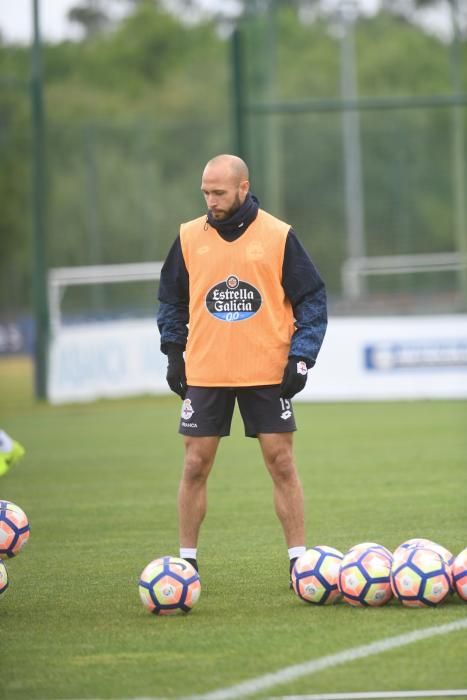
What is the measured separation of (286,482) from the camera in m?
8.01

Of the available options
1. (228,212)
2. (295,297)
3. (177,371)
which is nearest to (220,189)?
(228,212)

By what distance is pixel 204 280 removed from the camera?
25.8 ft

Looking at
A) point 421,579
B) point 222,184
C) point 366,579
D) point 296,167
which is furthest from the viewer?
point 296,167

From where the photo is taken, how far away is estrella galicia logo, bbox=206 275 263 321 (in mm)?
7852

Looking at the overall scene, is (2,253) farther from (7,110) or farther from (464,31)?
(464,31)

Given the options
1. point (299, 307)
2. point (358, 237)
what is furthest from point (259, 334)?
point (358, 237)

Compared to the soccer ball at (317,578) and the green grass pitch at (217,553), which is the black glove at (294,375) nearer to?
the soccer ball at (317,578)

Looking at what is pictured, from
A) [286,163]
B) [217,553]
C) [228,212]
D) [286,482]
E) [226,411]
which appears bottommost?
[217,553]

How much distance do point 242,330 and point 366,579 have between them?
1.54 m

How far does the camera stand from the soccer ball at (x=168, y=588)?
284 inches

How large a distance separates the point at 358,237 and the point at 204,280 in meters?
26.2

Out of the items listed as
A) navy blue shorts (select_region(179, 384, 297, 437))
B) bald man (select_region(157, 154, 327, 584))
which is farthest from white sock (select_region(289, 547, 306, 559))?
navy blue shorts (select_region(179, 384, 297, 437))

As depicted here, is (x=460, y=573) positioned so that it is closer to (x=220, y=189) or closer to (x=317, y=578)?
(x=317, y=578)

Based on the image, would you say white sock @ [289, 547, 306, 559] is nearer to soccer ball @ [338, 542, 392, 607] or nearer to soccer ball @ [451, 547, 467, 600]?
soccer ball @ [338, 542, 392, 607]
